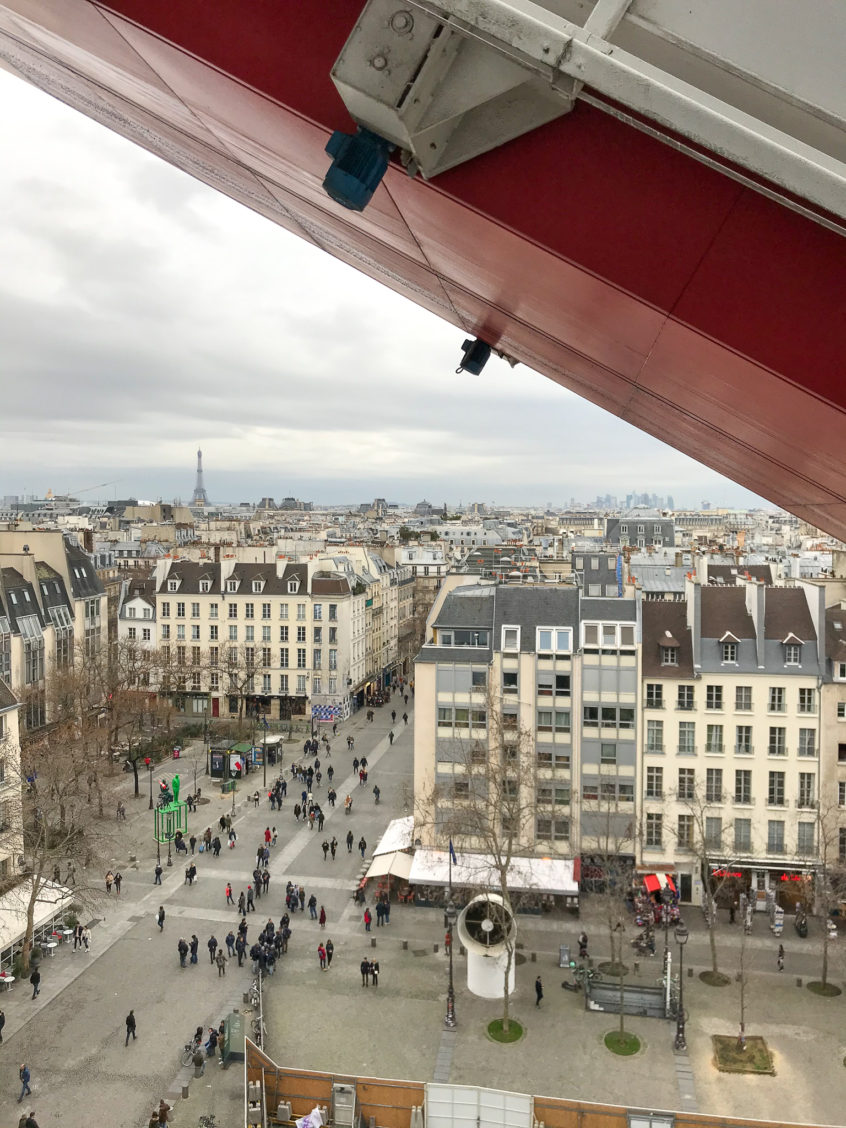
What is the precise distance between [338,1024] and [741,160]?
2841cm

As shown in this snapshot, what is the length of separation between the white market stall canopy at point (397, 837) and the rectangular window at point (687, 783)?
1159cm

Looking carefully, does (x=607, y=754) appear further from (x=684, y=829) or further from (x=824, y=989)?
(x=824, y=989)

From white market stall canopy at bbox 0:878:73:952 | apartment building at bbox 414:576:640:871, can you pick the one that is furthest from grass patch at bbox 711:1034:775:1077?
white market stall canopy at bbox 0:878:73:952

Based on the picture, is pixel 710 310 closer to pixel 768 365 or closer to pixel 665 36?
Result: pixel 768 365

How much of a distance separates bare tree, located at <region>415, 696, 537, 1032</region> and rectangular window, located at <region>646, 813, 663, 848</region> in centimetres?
488

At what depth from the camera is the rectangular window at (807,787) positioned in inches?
1393

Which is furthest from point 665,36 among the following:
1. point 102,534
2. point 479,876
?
point 102,534

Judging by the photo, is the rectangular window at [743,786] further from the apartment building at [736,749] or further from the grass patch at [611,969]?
the grass patch at [611,969]

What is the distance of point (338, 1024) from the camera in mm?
26031

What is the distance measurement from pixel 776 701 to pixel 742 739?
7.00ft

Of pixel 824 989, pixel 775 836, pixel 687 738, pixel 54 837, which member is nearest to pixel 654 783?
pixel 687 738

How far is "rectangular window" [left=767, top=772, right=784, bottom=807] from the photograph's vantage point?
117 feet

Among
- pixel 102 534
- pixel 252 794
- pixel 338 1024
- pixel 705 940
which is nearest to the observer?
pixel 338 1024

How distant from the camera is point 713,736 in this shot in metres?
36.6
